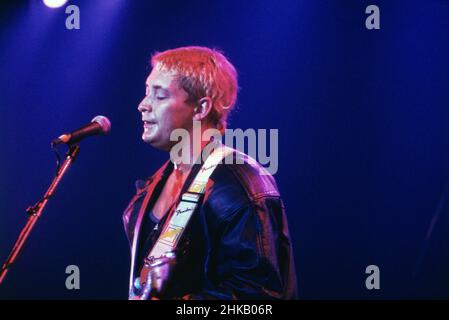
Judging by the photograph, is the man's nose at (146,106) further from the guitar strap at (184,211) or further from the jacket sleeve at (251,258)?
the jacket sleeve at (251,258)

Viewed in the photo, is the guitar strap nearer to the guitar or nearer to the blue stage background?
the guitar

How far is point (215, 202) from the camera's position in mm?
2539

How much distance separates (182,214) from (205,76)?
28.6 inches

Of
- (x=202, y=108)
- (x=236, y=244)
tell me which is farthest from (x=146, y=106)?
(x=236, y=244)

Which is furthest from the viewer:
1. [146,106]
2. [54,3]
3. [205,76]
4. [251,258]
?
[54,3]

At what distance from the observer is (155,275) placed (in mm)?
2561

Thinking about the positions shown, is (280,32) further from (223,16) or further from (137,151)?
(137,151)

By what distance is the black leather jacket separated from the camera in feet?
7.88

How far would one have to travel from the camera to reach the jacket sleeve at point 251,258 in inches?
94.2

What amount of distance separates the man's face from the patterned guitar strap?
10.1 inches

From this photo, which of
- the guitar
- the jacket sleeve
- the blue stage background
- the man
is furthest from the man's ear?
the guitar

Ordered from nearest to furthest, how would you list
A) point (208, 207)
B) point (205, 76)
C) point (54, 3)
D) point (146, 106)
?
point (208, 207) → point (205, 76) → point (146, 106) → point (54, 3)

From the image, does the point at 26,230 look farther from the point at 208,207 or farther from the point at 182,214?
the point at 208,207

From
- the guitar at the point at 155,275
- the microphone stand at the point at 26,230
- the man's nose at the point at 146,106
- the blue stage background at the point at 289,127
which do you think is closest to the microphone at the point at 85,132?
the microphone stand at the point at 26,230
